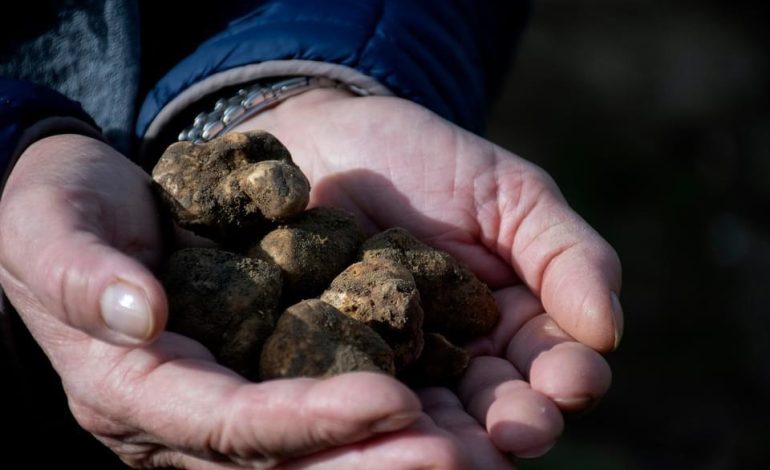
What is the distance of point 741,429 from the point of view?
12.9 feet

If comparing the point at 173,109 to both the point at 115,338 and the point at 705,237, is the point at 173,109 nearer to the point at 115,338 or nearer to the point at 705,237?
the point at 115,338

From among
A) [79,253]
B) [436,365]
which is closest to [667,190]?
[436,365]

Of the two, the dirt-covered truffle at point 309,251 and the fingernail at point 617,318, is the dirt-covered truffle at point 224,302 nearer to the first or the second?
the dirt-covered truffle at point 309,251

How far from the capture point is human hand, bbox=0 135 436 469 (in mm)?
1288

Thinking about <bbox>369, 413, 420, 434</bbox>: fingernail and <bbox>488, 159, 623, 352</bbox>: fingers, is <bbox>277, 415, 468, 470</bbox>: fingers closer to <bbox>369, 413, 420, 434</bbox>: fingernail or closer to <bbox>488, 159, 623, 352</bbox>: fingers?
<bbox>369, 413, 420, 434</bbox>: fingernail

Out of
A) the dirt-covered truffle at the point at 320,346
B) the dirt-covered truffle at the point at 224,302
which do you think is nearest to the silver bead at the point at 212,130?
the dirt-covered truffle at the point at 224,302

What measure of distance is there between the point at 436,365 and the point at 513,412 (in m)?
0.28

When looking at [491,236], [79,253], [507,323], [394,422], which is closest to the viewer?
[394,422]

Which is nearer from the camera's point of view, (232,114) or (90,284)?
(90,284)

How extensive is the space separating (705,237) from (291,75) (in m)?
3.10

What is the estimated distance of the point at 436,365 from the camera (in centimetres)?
178

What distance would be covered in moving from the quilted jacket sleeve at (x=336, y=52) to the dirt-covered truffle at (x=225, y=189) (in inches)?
15.6

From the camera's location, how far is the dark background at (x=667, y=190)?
3.96 m

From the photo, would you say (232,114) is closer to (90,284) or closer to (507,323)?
(507,323)
